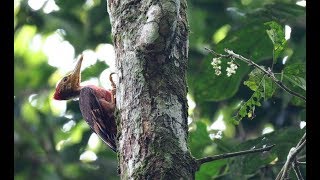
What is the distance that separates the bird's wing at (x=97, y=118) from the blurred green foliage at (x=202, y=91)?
8.1 inches

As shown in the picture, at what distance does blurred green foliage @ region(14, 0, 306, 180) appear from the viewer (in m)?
4.39

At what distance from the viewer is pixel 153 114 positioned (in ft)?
10.3

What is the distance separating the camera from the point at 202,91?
5328mm

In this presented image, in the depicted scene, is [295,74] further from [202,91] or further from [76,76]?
[76,76]

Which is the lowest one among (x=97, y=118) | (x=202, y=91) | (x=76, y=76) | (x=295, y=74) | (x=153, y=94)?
(x=153, y=94)

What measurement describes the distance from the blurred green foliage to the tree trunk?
1.69 feet

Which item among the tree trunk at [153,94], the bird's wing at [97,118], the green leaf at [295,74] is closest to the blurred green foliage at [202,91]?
the green leaf at [295,74]

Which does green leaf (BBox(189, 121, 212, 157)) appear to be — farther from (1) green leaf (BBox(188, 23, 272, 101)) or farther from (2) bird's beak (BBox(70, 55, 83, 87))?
(2) bird's beak (BBox(70, 55, 83, 87))

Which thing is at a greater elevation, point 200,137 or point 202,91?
point 202,91

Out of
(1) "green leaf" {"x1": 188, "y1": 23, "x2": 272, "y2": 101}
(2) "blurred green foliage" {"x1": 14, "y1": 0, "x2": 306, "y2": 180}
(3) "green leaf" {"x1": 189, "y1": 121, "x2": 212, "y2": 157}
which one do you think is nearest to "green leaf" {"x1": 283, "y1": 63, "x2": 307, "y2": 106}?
(2) "blurred green foliage" {"x1": 14, "y1": 0, "x2": 306, "y2": 180}

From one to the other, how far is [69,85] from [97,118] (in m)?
1.17

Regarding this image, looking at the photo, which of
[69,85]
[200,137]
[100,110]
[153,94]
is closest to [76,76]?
[69,85]
